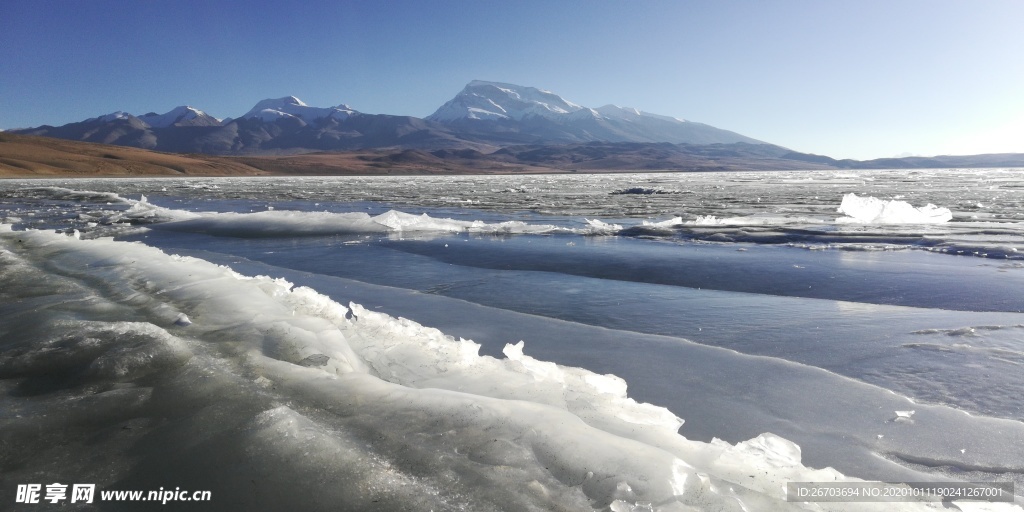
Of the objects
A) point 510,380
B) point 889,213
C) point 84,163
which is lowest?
point 510,380

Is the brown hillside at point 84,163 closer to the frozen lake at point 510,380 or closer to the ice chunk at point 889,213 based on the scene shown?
the frozen lake at point 510,380

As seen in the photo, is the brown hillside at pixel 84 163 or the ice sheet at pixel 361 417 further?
the brown hillside at pixel 84 163

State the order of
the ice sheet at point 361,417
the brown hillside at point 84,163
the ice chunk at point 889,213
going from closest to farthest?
the ice sheet at point 361,417 → the ice chunk at point 889,213 → the brown hillside at point 84,163

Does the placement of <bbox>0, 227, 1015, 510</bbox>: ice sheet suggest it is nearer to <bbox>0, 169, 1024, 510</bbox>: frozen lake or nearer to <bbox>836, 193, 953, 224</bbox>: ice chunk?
<bbox>0, 169, 1024, 510</bbox>: frozen lake

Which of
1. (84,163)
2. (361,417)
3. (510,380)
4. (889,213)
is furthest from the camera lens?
(84,163)

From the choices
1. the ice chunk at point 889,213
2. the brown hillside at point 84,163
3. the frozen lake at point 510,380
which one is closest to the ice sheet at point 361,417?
the frozen lake at point 510,380

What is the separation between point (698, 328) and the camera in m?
3.70

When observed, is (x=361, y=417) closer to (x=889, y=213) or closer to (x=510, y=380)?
(x=510, y=380)

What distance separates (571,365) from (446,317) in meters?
1.31

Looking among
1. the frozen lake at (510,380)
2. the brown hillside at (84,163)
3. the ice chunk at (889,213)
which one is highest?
the brown hillside at (84,163)

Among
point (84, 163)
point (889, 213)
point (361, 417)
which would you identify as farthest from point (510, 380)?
point (84, 163)

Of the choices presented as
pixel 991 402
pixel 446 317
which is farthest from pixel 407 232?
pixel 991 402

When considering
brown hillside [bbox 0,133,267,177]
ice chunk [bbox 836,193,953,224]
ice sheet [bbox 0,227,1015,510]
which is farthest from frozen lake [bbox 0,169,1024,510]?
brown hillside [bbox 0,133,267,177]

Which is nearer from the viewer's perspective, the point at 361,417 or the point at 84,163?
the point at 361,417
